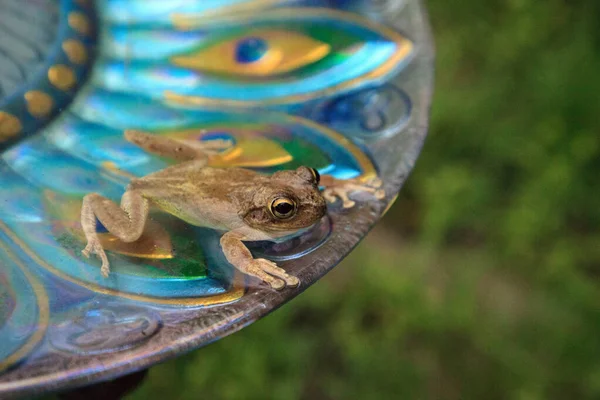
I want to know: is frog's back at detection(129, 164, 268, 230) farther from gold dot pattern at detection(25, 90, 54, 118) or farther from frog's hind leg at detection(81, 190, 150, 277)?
gold dot pattern at detection(25, 90, 54, 118)

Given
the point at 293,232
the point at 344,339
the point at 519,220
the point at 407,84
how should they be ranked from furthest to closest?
1. the point at 519,220
2. the point at 344,339
3. the point at 407,84
4. the point at 293,232

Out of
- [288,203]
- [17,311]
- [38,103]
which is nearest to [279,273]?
[288,203]

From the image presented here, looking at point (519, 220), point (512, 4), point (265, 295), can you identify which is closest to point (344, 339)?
point (519, 220)

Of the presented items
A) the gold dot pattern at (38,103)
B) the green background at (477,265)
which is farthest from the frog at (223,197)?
the green background at (477,265)

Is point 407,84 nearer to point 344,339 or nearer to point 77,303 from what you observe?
point 77,303

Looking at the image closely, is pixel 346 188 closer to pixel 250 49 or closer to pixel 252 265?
pixel 252 265

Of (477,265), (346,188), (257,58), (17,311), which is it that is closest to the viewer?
(17,311)

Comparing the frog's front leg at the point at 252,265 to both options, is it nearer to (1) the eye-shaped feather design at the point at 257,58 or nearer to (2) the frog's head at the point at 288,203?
(2) the frog's head at the point at 288,203
